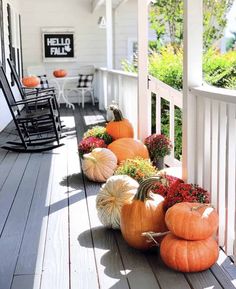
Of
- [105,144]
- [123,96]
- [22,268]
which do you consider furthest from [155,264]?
[123,96]

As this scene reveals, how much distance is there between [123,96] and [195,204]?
456 cm

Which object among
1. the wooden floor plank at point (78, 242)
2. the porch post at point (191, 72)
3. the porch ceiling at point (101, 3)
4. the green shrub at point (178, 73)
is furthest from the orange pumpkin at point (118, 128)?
the porch ceiling at point (101, 3)

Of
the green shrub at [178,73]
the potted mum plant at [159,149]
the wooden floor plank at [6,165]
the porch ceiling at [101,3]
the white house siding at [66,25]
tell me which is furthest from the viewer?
the white house siding at [66,25]

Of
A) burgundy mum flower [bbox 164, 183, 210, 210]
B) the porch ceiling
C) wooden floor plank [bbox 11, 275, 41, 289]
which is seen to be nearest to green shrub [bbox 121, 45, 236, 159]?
burgundy mum flower [bbox 164, 183, 210, 210]

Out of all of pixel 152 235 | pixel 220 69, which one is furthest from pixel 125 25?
pixel 152 235

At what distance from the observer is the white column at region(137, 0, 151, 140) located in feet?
16.6

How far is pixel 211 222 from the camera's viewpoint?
2.47m

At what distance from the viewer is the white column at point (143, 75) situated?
5.05 metres

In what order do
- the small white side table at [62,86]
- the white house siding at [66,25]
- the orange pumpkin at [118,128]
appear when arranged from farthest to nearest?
1. the white house siding at [66,25]
2. the small white side table at [62,86]
3. the orange pumpkin at [118,128]

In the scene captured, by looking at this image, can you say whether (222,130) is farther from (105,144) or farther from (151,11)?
(151,11)

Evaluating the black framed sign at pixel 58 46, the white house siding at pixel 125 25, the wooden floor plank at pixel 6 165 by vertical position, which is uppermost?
the white house siding at pixel 125 25

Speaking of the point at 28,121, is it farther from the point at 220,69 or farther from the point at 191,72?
the point at 191,72

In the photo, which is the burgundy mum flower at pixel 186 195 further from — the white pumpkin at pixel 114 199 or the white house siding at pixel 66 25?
the white house siding at pixel 66 25

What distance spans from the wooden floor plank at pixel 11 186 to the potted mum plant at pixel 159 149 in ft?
4.35
